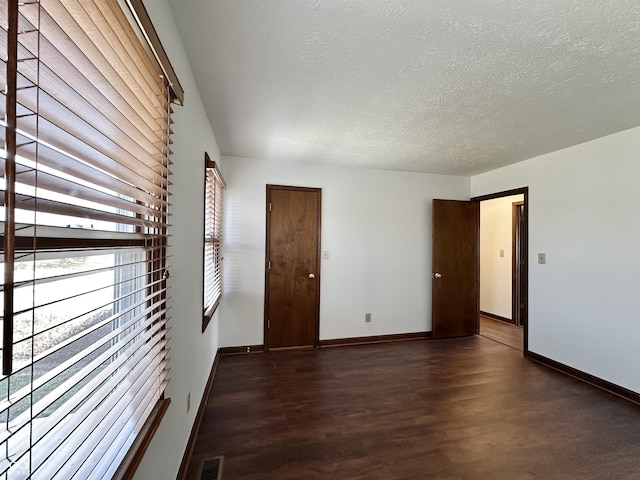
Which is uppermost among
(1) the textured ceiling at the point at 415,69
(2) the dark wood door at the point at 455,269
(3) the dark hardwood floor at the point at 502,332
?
(1) the textured ceiling at the point at 415,69

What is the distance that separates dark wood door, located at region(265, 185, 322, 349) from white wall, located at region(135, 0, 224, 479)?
1.46 m

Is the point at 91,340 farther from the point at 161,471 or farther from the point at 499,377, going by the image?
the point at 499,377

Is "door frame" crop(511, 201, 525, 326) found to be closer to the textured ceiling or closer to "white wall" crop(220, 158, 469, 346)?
"white wall" crop(220, 158, 469, 346)

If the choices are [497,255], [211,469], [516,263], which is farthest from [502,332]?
[211,469]

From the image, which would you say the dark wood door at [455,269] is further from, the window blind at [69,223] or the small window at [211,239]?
the window blind at [69,223]

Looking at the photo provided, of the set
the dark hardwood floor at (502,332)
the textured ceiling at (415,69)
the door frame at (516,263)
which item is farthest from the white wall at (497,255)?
the textured ceiling at (415,69)

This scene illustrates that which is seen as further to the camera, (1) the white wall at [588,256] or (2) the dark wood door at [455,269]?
(2) the dark wood door at [455,269]

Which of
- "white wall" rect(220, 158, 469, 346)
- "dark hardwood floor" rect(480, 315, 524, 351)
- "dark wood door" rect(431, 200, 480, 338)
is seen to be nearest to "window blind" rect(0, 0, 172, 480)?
"white wall" rect(220, 158, 469, 346)

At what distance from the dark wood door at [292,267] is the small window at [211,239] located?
28.2 inches

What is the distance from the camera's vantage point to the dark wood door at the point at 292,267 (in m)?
3.61

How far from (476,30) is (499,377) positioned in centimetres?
302

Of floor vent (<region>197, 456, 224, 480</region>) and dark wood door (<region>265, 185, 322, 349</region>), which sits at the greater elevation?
dark wood door (<region>265, 185, 322, 349</region>)

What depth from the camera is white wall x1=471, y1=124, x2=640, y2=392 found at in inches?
102

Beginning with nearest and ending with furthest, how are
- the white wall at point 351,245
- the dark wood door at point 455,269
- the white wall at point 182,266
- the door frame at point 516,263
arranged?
the white wall at point 182,266, the white wall at point 351,245, the dark wood door at point 455,269, the door frame at point 516,263
